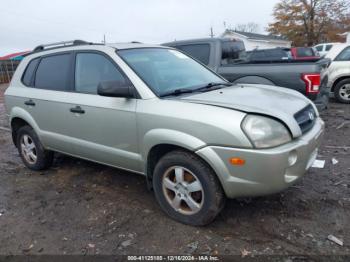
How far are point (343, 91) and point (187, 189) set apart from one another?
7471mm

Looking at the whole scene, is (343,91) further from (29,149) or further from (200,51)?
(29,149)

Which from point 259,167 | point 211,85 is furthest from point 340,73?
point 259,167

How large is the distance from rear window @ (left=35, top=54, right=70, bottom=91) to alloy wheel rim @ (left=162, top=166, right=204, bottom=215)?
6.12 ft

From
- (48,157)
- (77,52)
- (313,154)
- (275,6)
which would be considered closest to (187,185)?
(313,154)

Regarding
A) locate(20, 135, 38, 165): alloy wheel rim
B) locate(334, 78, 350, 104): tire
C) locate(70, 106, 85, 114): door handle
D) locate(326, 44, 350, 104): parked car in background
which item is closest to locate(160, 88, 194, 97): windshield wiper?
locate(70, 106, 85, 114): door handle

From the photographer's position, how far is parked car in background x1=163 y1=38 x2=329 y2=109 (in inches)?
208

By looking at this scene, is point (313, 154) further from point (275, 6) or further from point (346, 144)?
point (275, 6)

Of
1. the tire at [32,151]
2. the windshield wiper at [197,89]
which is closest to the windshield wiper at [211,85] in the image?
the windshield wiper at [197,89]

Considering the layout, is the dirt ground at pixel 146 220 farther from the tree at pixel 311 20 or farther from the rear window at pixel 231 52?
the tree at pixel 311 20

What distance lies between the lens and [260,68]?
19.4 ft

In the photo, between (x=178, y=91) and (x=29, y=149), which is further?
(x=29, y=149)

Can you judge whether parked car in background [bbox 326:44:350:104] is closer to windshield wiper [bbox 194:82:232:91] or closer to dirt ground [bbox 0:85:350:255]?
dirt ground [bbox 0:85:350:255]

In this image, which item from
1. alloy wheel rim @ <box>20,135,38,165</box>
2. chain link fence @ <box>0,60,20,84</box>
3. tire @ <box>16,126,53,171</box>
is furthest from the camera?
chain link fence @ <box>0,60,20,84</box>

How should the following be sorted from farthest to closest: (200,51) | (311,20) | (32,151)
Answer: (311,20) → (200,51) → (32,151)
